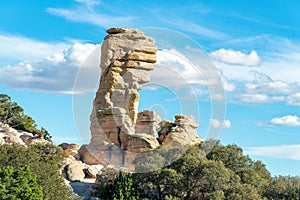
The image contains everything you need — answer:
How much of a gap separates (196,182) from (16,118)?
23392 millimetres

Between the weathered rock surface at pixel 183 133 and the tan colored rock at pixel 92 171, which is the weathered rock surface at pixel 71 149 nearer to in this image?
the tan colored rock at pixel 92 171

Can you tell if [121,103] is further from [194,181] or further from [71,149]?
[194,181]

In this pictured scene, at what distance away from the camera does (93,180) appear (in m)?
48.4

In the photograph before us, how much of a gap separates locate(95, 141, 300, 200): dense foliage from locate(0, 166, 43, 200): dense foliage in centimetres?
692

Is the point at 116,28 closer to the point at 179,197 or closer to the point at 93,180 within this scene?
the point at 93,180

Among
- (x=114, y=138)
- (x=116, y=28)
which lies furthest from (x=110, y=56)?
(x=114, y=138)

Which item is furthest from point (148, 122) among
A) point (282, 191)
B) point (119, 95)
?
point (282, 191)

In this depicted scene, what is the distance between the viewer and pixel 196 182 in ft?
138

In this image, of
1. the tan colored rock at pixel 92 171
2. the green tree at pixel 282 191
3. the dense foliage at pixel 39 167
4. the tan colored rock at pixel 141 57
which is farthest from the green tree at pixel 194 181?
the tan colored rock at pixel 141 57

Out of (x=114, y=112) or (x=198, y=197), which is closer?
(x=198, y=197)

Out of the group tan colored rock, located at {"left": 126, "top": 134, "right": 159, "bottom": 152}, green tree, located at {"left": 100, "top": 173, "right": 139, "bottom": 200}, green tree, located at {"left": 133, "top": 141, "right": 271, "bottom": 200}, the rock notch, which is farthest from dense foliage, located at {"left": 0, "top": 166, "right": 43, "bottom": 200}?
the rock notch

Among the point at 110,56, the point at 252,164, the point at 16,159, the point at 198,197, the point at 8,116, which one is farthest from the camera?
the point at 8,116

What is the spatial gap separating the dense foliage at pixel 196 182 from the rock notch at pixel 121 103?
5.19m

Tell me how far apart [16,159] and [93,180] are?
1049 centimetres
